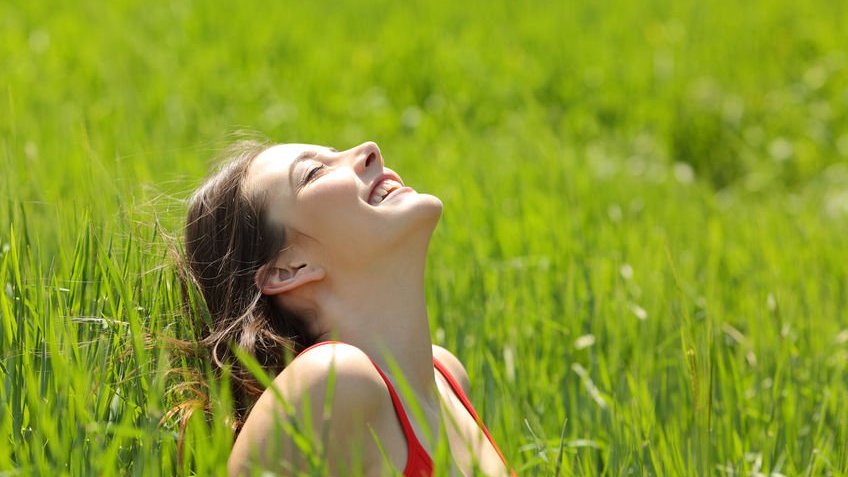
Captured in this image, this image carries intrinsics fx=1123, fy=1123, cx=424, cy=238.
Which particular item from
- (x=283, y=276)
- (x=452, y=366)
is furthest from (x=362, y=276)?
(x=452, y=366)

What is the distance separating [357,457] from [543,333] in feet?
5.40

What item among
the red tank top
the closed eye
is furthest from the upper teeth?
the red tank top

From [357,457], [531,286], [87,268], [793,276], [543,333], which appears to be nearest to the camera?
[357,457]

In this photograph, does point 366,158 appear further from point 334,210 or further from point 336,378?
point 336,378

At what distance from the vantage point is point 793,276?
412 cm

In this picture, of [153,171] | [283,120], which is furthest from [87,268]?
[283,120]

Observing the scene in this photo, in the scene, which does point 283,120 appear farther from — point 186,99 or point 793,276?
point 793,276

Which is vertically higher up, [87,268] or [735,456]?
[87,268]

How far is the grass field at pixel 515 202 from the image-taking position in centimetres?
212

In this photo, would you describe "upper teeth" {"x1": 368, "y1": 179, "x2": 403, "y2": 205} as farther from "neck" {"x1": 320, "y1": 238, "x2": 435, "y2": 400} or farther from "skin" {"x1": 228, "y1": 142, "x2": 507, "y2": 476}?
"neck" {"x1": 320, "y1": 238, "x2": 435, "y2": 400}

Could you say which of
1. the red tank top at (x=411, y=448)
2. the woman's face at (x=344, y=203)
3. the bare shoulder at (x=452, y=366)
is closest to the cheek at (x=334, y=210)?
the woman's face at (x=344, y=203)

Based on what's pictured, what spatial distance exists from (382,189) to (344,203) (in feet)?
0.43

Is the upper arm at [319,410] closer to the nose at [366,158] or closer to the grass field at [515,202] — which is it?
the grass field at [515,202]

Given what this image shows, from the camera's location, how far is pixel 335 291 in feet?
7.01
